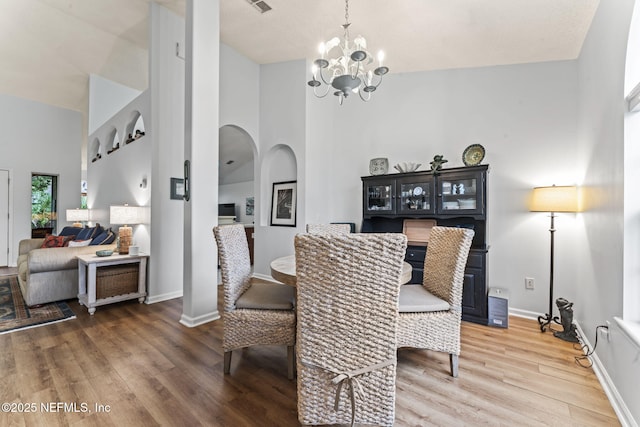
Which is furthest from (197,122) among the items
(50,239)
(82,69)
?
(82,69)

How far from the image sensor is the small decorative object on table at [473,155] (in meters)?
3.05

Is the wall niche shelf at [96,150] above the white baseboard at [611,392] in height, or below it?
above

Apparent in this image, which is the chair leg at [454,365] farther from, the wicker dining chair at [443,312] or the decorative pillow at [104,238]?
the decorative pillow at [104,238]

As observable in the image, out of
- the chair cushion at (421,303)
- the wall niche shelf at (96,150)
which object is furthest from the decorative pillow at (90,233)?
the chair cushion at (421,303)

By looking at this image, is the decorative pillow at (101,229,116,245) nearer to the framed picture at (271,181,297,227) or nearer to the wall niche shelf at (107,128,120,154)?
the wall niche shelf at (107,128,120,154)

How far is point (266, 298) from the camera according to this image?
6.38 feet

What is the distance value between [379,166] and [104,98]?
18.5ft

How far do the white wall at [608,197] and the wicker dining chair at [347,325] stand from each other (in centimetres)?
128

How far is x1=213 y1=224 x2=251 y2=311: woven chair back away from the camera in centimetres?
186

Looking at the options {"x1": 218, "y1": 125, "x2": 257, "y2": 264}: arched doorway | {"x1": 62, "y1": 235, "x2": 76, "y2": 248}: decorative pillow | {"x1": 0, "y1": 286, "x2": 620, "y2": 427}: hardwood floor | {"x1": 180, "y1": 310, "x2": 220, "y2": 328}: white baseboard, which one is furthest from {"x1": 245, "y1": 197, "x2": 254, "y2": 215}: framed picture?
{"x1": 0, "y1": 286, "x2": 620, "y2": 427}: hardwood floor

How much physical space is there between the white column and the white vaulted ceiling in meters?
0.59

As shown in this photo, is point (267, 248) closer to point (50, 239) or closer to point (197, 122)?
point (197, 122)

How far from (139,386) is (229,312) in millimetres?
680

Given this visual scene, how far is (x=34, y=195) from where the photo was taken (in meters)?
6.09
